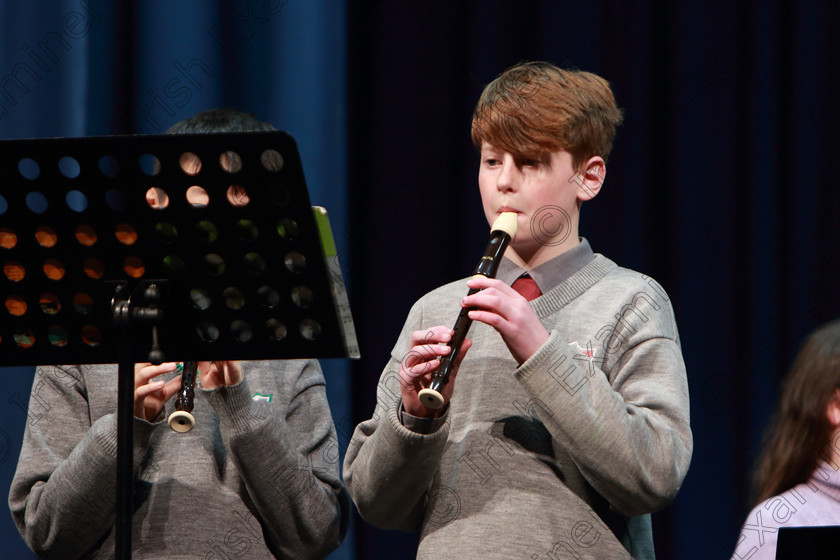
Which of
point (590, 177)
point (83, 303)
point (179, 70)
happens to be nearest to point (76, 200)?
point (179, 70)

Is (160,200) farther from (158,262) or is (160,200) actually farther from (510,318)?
(510,318)

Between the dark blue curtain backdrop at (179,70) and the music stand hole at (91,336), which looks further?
the dark blue curtain backdrop at (179,70)

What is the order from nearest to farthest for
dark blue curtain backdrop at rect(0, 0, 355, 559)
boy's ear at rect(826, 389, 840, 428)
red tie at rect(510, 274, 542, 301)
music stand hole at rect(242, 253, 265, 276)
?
music stand hole at rect(242, 253, 265, 276) < red tie at rect(510, 274, 542, 301) < boy's ear at rect(826, 389, 840, 428) < dark blue curtain backdrop at rect(0, 0, 355, 559)

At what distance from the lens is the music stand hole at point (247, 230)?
126cm

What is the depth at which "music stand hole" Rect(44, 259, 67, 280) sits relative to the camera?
1.31 m

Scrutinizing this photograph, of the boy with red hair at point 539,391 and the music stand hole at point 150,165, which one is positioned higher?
the music stand hole at point 150,165

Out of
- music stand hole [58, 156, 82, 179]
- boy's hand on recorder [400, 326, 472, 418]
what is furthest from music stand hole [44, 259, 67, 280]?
boy's hand on recorder [400, 326, 472, 418]

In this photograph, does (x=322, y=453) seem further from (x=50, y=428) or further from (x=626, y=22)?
(x=626, y=22)

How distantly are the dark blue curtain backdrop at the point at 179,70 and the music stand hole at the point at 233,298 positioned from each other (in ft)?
3.62

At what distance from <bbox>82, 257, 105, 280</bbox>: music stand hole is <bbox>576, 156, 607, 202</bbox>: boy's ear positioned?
0.77 metres

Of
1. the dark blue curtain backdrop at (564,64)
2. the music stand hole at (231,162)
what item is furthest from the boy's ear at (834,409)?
the music stand hole at (231,162)

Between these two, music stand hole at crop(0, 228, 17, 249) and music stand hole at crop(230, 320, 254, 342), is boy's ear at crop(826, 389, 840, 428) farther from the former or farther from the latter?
music stand hole at crop(0, 228, 17, 249)

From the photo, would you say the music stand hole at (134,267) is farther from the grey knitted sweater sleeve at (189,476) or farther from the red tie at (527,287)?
the red tie at (527,287)

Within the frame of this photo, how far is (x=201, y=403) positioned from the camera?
1700 mm
